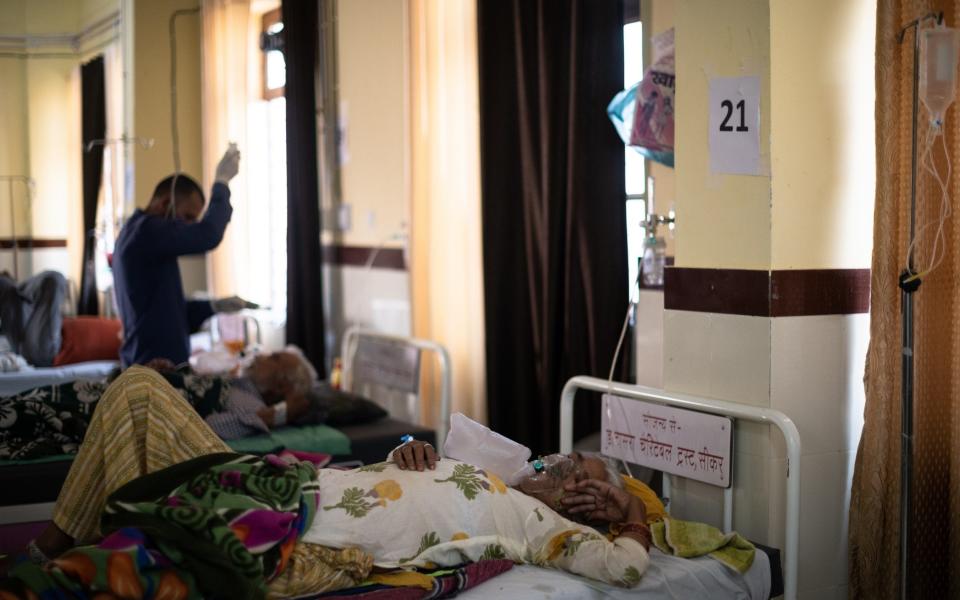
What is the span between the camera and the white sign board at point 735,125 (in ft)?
9.15

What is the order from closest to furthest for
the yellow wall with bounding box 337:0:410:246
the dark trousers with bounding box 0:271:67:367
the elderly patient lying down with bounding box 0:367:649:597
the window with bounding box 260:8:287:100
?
1. the elderly patient lying down with bounding box 0:367:649:597
2. the dark trousers with bounding box 0:271:67:367
3. the yellow wall with bounding box 337:0:410:246
4. the window with bounding box 260:8:287:100

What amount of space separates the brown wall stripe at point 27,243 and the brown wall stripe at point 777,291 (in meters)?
3.86

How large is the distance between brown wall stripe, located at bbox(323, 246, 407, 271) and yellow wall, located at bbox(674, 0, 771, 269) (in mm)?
2543

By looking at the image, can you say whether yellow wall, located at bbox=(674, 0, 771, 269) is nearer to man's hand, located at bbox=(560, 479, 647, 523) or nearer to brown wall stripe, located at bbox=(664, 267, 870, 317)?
brown wall stripe, located at bbox=(664, 267, 870, 317)

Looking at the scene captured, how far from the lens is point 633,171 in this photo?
13.4 ft

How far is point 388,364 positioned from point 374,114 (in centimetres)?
144

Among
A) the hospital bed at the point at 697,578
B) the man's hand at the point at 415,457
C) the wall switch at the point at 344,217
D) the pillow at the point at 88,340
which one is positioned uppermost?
the wall switch at the point at 344,217

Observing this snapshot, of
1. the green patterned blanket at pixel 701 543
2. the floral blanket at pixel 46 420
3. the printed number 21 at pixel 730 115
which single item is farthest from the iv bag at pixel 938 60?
the floral blanket at pixel 46 420

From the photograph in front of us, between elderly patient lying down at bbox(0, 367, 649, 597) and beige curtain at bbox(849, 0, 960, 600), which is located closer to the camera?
elderly patient lying down at bbox(0, 367, 649, 597)

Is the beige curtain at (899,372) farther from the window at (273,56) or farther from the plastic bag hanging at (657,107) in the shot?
the window at (273,56)

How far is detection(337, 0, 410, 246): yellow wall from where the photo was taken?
5320mm

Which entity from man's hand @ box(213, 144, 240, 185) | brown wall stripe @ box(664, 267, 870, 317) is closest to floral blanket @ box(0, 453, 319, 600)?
brown wall stripe @ box(664, 267, 870, 317)

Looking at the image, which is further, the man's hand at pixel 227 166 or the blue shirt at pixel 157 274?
the man's hand at pixel 227 166

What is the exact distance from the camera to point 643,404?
306cm
